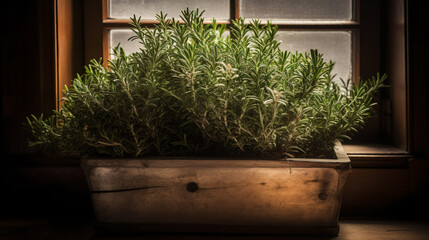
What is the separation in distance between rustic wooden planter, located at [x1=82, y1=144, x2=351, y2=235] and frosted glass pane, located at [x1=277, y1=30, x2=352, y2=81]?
19.5 inches

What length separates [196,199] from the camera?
755 millimetres

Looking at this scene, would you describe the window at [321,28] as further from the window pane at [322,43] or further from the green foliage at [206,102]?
the green foliage at [206,102]

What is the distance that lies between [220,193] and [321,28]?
0.67 m

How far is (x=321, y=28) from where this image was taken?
1104mm

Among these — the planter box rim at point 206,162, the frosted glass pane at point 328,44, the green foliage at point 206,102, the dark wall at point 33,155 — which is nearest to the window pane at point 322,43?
the frosted glass pane at point 328,44

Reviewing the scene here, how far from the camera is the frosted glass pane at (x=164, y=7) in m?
1.12

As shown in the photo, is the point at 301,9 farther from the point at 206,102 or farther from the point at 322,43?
the point at 206,102

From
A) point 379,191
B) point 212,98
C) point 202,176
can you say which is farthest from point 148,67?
point 379,191

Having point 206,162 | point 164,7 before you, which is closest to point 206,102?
point 206,162

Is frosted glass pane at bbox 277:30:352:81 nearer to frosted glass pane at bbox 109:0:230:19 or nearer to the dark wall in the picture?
frosted glass pane at bbox 109:0:230:19

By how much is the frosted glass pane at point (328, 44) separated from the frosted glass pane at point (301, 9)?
49 millimetres

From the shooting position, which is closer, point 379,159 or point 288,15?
point 379,159

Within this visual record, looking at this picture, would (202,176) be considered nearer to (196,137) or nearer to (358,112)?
(196,137)

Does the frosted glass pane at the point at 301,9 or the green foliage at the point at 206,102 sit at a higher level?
the frosted glass pane at the point at 301,9
